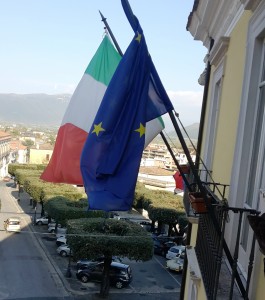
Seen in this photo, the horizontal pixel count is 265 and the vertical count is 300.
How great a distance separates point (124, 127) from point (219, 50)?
2235 millimetres

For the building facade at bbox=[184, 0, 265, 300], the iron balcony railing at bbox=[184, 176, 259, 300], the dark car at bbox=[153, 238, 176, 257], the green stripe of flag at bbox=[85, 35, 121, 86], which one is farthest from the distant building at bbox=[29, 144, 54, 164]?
the iron balcony railing at bbox=[184, 176, 259, 300]

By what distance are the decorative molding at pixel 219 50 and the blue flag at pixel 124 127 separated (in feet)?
5.14

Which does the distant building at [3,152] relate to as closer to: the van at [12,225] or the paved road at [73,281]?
the van at [12,225]

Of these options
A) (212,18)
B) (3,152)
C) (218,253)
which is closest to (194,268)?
(218,253)

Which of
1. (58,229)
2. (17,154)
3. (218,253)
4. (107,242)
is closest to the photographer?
(218,253)

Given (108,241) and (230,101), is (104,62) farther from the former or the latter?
(108,241)

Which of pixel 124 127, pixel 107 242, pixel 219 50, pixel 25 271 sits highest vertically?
pixel 219 50

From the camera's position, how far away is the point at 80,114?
6.56 meters

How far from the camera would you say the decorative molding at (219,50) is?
5406mm

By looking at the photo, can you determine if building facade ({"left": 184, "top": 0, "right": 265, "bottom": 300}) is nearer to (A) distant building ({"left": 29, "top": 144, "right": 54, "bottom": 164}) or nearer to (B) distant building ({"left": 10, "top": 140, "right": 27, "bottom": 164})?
(A) distant building ({"left": 29, "top": 144, "right": 54, "bottom": 164})

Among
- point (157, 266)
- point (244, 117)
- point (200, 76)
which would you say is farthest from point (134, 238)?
point (244, 117)

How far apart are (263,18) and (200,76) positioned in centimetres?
448

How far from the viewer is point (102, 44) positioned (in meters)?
6.13

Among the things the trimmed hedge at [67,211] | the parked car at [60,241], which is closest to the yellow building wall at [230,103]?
the trimmed hedge at [67,211]
